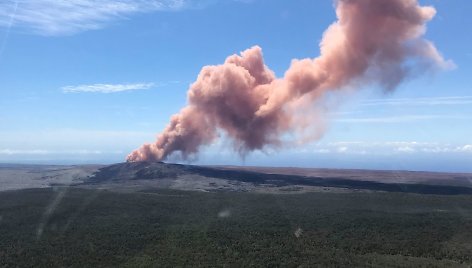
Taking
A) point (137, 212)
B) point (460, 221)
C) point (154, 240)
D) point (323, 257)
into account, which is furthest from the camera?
point (137, 212)

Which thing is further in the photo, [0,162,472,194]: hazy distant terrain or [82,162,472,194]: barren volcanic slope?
[82,162,472,194]: barren volcanic slope

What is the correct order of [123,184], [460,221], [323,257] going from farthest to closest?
[123,184] → [460,221] → [323,257]

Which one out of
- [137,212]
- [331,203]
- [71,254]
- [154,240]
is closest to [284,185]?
[331,203]

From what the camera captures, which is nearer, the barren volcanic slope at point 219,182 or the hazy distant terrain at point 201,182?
the hazy distant terrain at point 201,182

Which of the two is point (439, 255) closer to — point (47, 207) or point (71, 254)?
point (71, 254)

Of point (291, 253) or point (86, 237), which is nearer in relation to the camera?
point (291, 253)

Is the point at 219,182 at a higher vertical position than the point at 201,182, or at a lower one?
higher

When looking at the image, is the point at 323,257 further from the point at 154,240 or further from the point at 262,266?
the point at 154,240

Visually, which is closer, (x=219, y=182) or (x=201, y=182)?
(x=201, y=182)

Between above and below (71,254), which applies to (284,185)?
above
